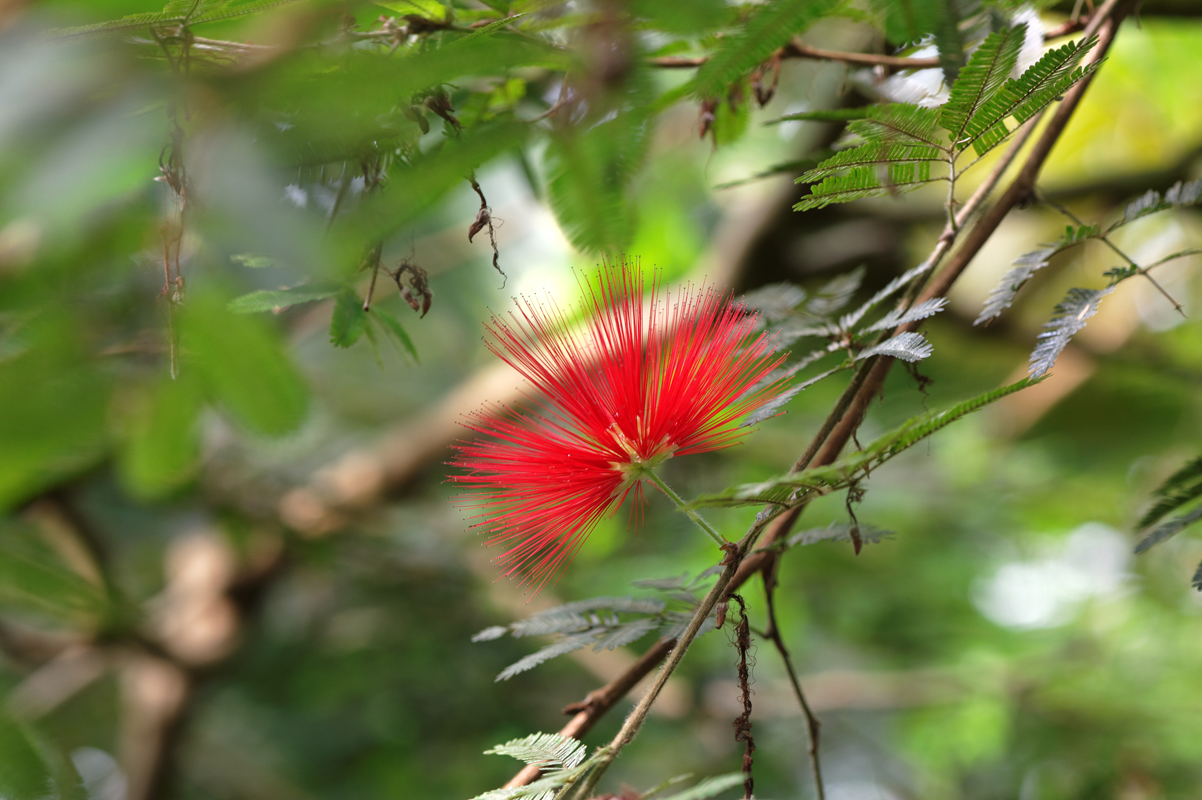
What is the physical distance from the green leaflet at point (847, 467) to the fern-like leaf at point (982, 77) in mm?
262

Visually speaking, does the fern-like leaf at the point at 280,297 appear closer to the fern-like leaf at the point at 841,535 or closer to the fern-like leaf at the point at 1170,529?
the fern-like leaf at the point at 841,535

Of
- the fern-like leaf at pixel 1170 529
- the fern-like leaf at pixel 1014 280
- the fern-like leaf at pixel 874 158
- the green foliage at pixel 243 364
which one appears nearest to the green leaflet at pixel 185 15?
the green foliage at pixel 243 364

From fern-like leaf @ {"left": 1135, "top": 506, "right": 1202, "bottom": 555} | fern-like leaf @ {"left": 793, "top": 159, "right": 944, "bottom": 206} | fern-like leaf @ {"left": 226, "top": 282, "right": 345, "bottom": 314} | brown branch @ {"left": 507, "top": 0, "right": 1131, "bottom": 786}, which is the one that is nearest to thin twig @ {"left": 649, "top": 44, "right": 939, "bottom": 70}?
brown branch @ {"left": 507, "top": 0, "right": 1131, "bottom": 786}

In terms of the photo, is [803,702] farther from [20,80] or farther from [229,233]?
[20,80]

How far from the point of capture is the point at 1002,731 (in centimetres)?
272

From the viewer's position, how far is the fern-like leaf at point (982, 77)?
2.32 feet

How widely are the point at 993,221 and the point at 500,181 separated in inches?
127

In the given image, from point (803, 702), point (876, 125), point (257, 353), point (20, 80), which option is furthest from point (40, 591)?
point (876, 125)

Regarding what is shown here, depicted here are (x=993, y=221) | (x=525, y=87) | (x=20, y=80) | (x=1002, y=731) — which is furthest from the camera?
(x=1002, y=731)

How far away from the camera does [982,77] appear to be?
717 millimetres

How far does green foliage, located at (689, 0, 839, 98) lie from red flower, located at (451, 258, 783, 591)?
196mm

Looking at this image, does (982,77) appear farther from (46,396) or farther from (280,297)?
(46,396)

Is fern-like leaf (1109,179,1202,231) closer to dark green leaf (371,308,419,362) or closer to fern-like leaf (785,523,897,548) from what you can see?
fern-like leaf (785,523,897,548)

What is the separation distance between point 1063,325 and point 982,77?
0.25 meters
